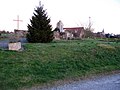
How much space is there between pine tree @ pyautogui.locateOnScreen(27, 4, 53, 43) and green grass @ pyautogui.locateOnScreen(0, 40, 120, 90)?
32.1 ft

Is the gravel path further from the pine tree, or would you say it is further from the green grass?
A: the pine tree

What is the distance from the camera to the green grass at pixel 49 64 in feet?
51.5

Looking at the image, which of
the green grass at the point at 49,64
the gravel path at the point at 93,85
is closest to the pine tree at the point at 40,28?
the green grass at the point at 49,64

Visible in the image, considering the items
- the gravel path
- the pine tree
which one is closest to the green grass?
the gravel path

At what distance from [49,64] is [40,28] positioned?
53.2ft

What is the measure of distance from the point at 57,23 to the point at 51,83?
6662 cm

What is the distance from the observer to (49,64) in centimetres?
1898

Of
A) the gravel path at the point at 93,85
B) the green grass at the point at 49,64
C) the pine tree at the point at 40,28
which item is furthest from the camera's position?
the pine tree at the point at 40,28

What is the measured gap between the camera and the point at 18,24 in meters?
58.8

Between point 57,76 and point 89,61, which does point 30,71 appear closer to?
point 57,76

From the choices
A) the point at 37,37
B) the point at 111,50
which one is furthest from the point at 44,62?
the point at 37,37

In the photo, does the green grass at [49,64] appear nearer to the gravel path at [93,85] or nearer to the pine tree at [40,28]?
the gravel path at [93,85]

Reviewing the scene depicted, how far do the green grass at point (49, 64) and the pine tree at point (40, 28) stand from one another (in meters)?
9.77

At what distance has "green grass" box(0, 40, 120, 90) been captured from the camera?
1570 cm
